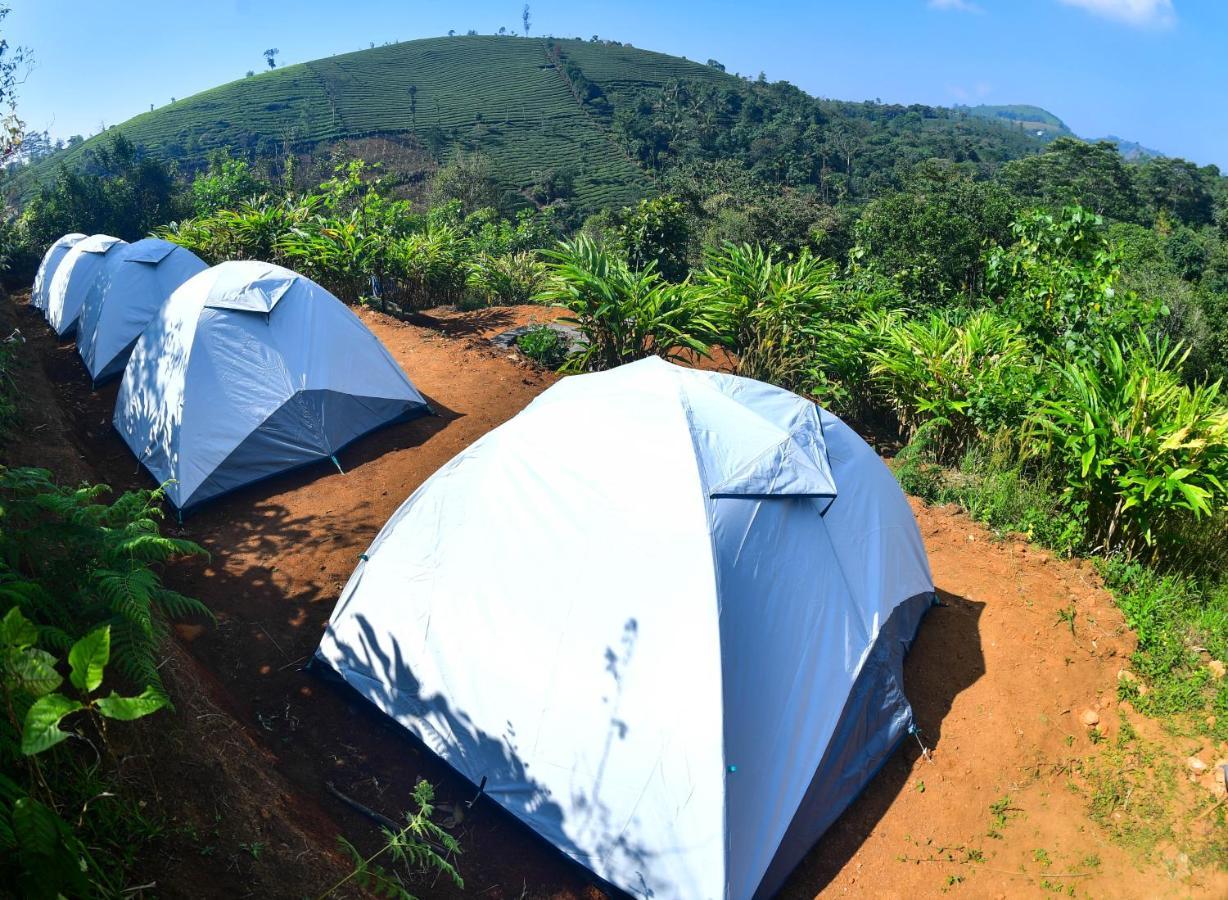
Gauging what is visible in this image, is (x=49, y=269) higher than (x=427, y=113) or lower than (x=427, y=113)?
lower

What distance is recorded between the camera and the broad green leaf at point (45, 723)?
5.79 feet

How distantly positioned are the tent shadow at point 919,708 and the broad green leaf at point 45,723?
10.7 feet

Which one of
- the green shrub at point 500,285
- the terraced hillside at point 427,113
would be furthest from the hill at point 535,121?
the green shrub at point 500,285

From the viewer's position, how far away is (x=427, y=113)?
76625 millimetres

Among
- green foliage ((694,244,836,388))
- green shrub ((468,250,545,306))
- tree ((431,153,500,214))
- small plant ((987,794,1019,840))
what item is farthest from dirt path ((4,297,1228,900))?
tree ((431,153,500,214))

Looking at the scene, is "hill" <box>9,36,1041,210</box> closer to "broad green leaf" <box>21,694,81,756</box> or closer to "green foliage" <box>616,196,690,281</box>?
"green foliage" <box>616,196,690,281</box>

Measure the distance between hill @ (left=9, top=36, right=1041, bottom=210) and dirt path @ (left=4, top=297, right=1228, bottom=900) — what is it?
5498 centimetres

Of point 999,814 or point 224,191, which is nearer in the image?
point 999,814

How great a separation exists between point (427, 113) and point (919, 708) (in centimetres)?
8509

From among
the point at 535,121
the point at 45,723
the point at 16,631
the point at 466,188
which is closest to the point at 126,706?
the point at 45,723

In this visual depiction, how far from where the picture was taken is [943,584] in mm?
5469

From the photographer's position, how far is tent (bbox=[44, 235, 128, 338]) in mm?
12406

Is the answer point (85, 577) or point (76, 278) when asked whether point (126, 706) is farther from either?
point (76, 278)

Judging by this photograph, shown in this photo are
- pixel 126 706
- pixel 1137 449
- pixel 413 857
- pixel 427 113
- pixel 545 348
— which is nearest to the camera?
pixel 126 706
